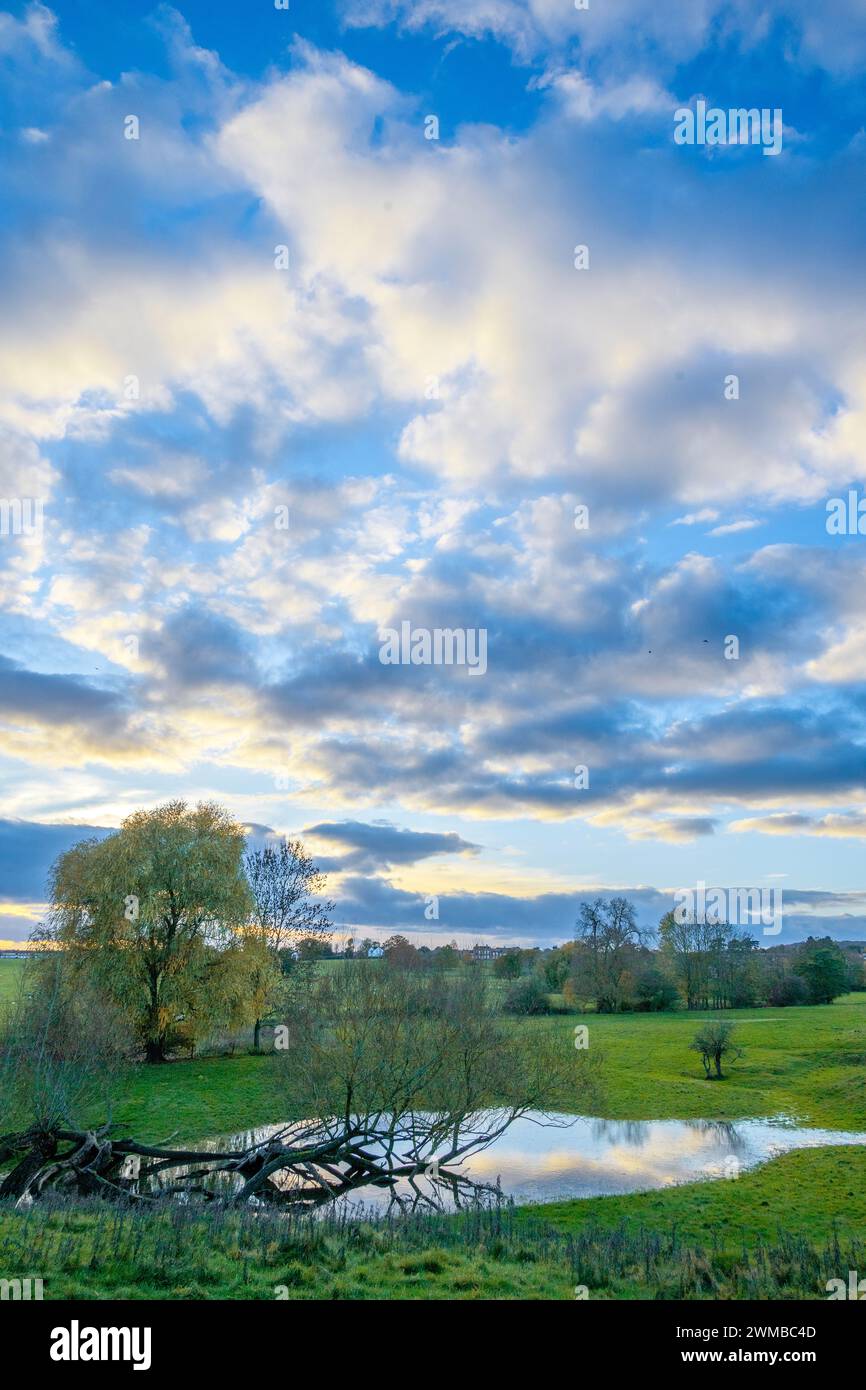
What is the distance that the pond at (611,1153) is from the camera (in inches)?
968

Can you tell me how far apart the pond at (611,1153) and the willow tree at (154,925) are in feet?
46.9

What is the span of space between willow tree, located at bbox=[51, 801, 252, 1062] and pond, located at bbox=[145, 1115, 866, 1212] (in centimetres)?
1429

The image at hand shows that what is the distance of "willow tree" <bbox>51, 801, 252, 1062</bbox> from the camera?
42.4m

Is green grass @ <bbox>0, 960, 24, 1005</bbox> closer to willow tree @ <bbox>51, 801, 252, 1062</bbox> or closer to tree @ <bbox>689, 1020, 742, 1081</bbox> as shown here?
willow tree @ <bbox>51, 801, 252, 1062</bbox>

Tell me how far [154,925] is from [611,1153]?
1072 inches

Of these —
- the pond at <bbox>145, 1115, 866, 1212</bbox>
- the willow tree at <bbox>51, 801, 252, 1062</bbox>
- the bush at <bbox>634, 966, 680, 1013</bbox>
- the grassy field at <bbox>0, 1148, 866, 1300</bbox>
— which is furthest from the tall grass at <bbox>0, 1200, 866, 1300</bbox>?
the bush at <bbox>634, 966, 680, 1013</bbox>

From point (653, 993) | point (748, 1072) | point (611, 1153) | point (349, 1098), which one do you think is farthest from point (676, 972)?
point (349, 1098)

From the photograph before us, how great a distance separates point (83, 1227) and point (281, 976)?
33.7 meters

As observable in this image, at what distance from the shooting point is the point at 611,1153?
2922 centimetres

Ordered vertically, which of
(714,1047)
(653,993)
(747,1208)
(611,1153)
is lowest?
(653,993)

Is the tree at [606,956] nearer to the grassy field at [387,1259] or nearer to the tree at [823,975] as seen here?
the tree at [823,975]

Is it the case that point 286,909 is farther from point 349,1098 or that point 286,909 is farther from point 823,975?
point 823,975
